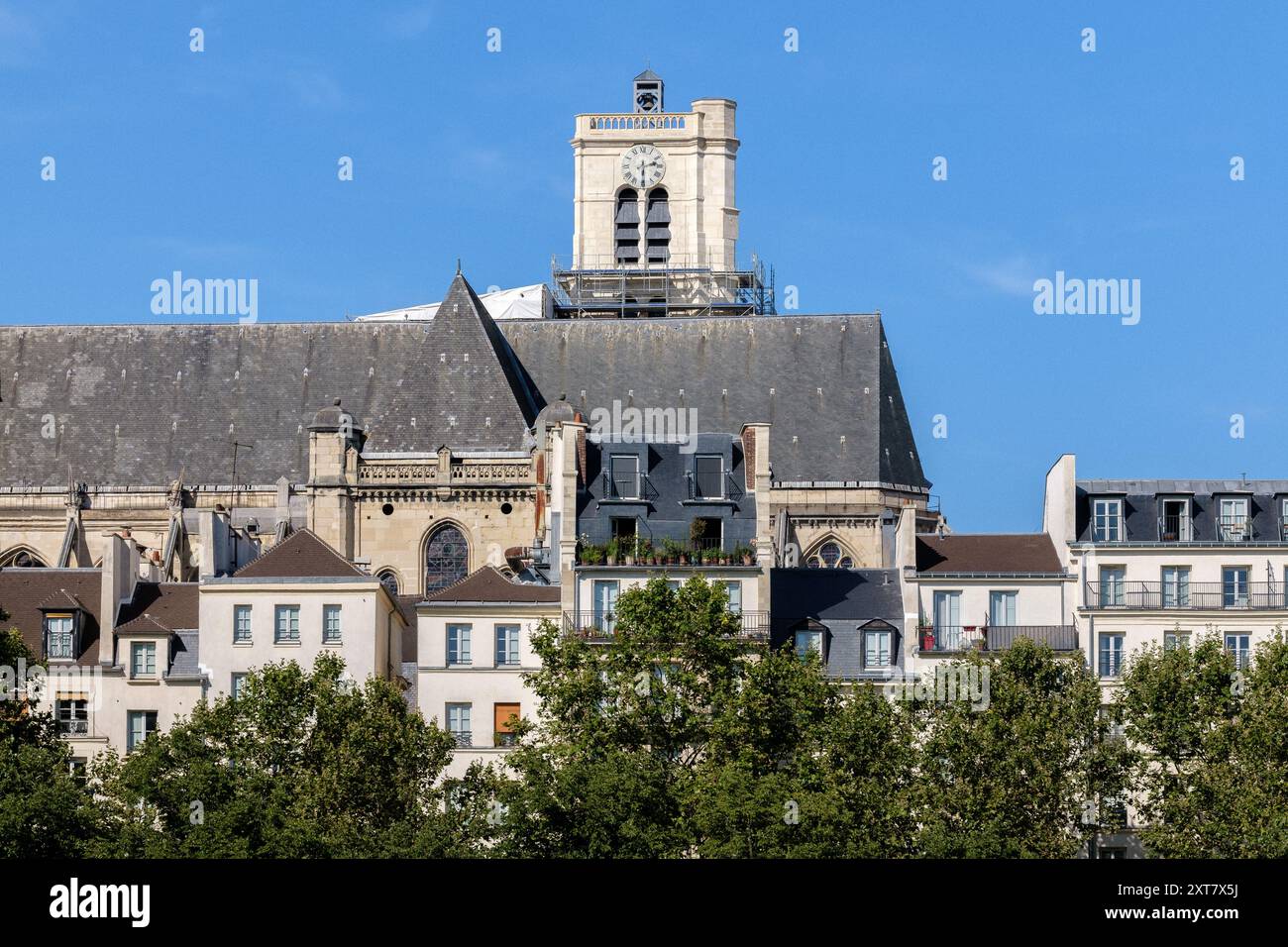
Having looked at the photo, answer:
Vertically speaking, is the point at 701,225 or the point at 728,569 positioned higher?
the point at 701,225

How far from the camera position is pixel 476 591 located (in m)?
65.8

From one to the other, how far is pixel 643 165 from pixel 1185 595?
66172 mm

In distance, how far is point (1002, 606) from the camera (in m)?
65.1

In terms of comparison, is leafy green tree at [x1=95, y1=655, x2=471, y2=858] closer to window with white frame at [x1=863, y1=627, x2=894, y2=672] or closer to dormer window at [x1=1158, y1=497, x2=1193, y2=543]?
window with white frame at [x1=863, y1=627, x2=894, y2=672]

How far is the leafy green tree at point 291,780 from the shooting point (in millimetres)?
53781

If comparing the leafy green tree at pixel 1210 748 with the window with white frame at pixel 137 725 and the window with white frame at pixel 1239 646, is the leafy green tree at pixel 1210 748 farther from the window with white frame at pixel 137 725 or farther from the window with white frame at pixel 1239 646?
the window with white frame at pixel 137 725

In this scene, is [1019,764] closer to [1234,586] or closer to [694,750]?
[694,750]

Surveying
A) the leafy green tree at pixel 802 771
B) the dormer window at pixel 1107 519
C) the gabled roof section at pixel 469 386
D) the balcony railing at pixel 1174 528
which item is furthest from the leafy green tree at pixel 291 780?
the gabled roof section at pixel 469 386

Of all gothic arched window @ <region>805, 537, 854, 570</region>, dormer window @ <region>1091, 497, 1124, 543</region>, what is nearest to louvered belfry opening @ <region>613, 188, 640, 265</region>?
gothic arched window @ <region>805, 537, 854, 570</region>

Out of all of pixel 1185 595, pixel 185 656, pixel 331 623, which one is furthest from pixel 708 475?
pixel 185 656

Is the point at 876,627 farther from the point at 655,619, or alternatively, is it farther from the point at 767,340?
the point at 767,340

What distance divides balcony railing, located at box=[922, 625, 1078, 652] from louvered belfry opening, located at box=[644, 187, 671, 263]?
61.7 m

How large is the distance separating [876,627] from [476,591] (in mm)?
9181
